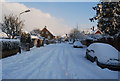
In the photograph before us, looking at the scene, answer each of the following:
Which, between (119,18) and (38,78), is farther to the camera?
(119,18)

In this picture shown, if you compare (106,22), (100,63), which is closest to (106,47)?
(100,63)

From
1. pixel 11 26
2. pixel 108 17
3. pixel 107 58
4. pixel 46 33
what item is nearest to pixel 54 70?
pixel 107 58

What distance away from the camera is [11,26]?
5269cm

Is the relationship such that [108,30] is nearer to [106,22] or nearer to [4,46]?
[106,22]

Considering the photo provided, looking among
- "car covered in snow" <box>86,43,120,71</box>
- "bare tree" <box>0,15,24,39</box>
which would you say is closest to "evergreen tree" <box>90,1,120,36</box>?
"car covered in snow" <box>86,43,120,71</box>

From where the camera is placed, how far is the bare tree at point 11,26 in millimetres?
52559

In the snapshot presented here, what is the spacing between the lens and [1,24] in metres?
54.3

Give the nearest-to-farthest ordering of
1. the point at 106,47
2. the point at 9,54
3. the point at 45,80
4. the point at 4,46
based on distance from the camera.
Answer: the point at 45,80 < the point at 106,47 < the point at 4,46 < the point at 9,54

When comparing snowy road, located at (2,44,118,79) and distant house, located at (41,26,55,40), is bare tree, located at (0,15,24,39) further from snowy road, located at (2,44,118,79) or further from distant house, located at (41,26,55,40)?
distant house, located at (41,26,55,40)

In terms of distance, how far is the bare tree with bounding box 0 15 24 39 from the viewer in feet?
172

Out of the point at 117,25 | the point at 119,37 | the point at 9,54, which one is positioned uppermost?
the point at 117,25

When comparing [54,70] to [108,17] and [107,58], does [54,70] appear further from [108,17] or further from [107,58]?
[108,17]

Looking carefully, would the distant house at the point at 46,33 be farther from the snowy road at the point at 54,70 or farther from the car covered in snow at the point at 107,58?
the car covered in snow at the point at 107,58

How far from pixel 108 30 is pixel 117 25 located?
176 cm
